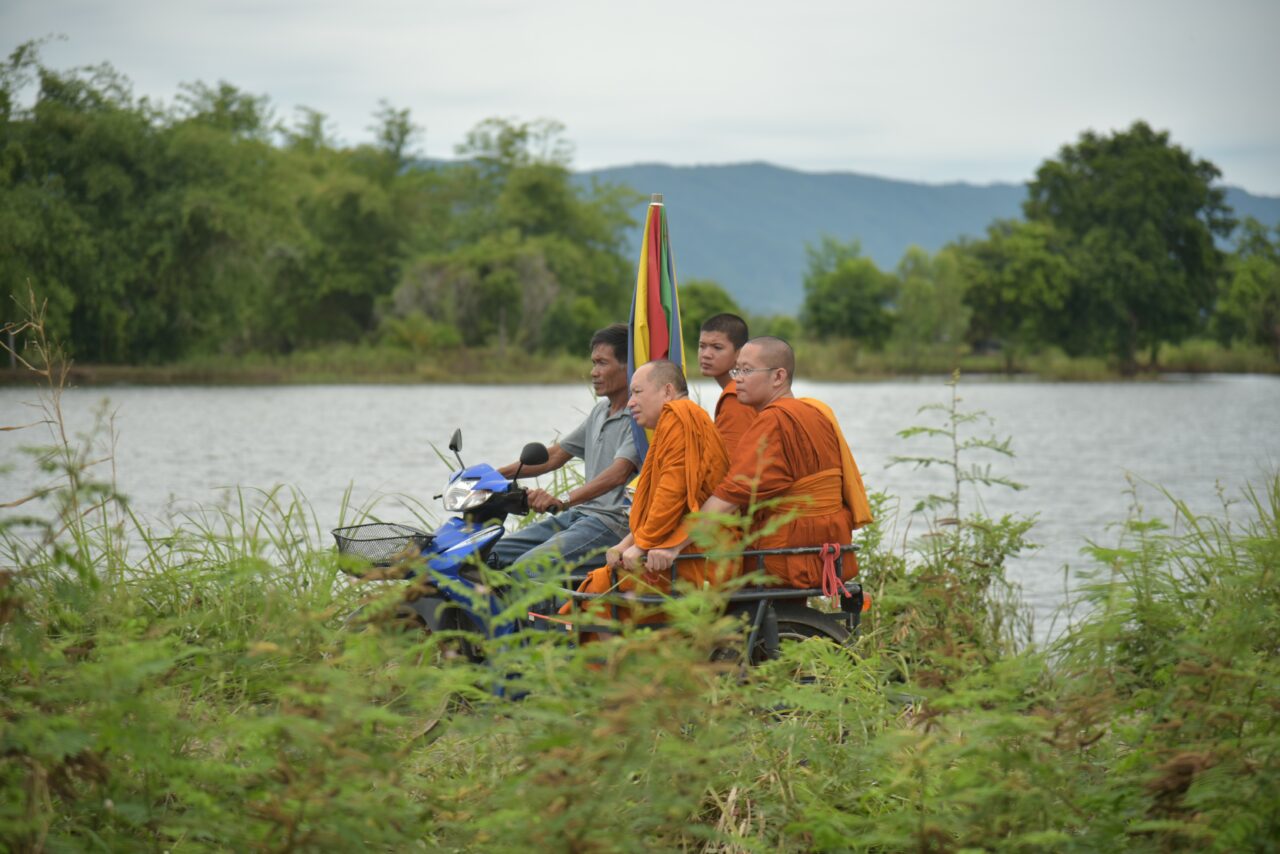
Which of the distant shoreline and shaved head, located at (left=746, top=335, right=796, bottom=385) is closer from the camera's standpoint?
shaved head, located at (left=746, top=335, right=796, bottom=385)

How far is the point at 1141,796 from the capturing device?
11.7 ft

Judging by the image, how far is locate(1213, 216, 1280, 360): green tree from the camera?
78125 mm

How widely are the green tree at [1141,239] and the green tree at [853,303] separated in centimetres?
1250

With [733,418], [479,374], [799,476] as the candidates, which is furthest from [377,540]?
[479,374]

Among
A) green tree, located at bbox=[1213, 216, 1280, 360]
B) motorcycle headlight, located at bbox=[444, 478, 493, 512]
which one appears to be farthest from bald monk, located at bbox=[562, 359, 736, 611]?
green tree, located at bbox=[1213, 216, 1280, 360]

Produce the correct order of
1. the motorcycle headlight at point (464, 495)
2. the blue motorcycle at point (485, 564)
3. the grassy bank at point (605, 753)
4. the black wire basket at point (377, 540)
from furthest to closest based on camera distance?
1. the motorcycle headlight at point (464, 495)
2. the black wire basket at point (377, 540)
3. the blue motorcycle at point (485, 564)
4. the grassy bank at point (605, 753)

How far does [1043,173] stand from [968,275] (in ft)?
27.3

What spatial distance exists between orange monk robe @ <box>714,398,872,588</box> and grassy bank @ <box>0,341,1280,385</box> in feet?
134

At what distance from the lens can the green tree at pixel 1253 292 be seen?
3076 inches

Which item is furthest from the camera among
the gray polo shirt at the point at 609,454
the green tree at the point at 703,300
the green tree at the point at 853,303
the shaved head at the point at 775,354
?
the green tree at the point at 703,300

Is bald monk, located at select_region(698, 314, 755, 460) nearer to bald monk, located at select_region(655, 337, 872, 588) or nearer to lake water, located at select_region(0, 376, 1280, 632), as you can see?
bald monk, located at select_region(655, 337, 872, 588)

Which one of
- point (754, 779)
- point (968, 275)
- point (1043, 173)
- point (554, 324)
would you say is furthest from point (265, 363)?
Answer: point (754, 779)

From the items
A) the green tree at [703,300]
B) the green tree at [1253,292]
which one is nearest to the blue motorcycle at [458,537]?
the green tree at [1253,292]

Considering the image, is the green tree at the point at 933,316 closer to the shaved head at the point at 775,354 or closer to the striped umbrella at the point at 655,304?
the striped umbrella at the point at 655,304
